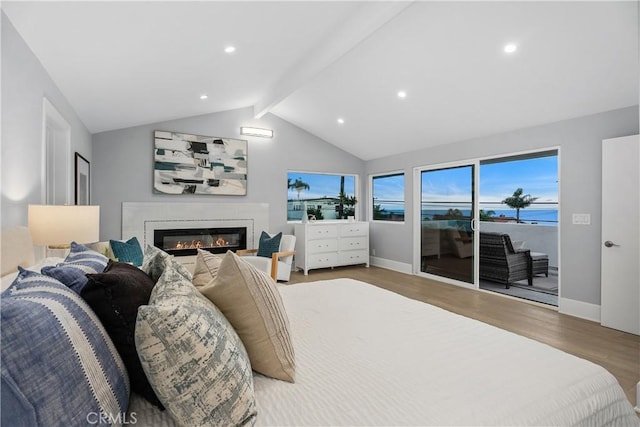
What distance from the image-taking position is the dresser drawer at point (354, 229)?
640 centimetres

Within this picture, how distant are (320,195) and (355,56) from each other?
336 centimetres

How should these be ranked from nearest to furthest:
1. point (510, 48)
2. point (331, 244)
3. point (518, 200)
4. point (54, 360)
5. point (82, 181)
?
point (54, 360)
point (510, 48)
point (82, 181)
point (518, 200)
point (331, 244)

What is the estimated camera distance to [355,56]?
3.78 m

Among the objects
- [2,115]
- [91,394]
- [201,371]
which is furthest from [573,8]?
[2,115]

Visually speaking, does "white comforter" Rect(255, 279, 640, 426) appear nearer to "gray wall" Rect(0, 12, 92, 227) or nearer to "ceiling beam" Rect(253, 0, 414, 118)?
"gray wall" Rect(0, 12, 92, 227)

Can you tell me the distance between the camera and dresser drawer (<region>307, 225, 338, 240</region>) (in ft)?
19.7

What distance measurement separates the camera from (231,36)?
9.37ft

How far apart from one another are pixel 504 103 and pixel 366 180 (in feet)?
11.5

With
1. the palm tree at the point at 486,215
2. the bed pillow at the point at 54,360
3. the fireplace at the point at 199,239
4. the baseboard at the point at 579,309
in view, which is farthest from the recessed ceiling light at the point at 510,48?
the fireplace at the point at 199,239

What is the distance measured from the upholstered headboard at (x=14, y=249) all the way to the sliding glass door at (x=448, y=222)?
5131 mm

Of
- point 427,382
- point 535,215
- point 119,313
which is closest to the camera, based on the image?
point 119,313

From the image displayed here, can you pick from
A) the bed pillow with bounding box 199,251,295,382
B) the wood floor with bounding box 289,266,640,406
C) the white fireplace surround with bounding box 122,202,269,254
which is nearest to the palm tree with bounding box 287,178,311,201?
the white fireplace surround with bounding box 122,202,269,254

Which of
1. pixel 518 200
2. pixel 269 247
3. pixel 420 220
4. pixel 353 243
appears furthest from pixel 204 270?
pixel 353 243

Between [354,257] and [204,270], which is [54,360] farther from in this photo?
[354,257]
